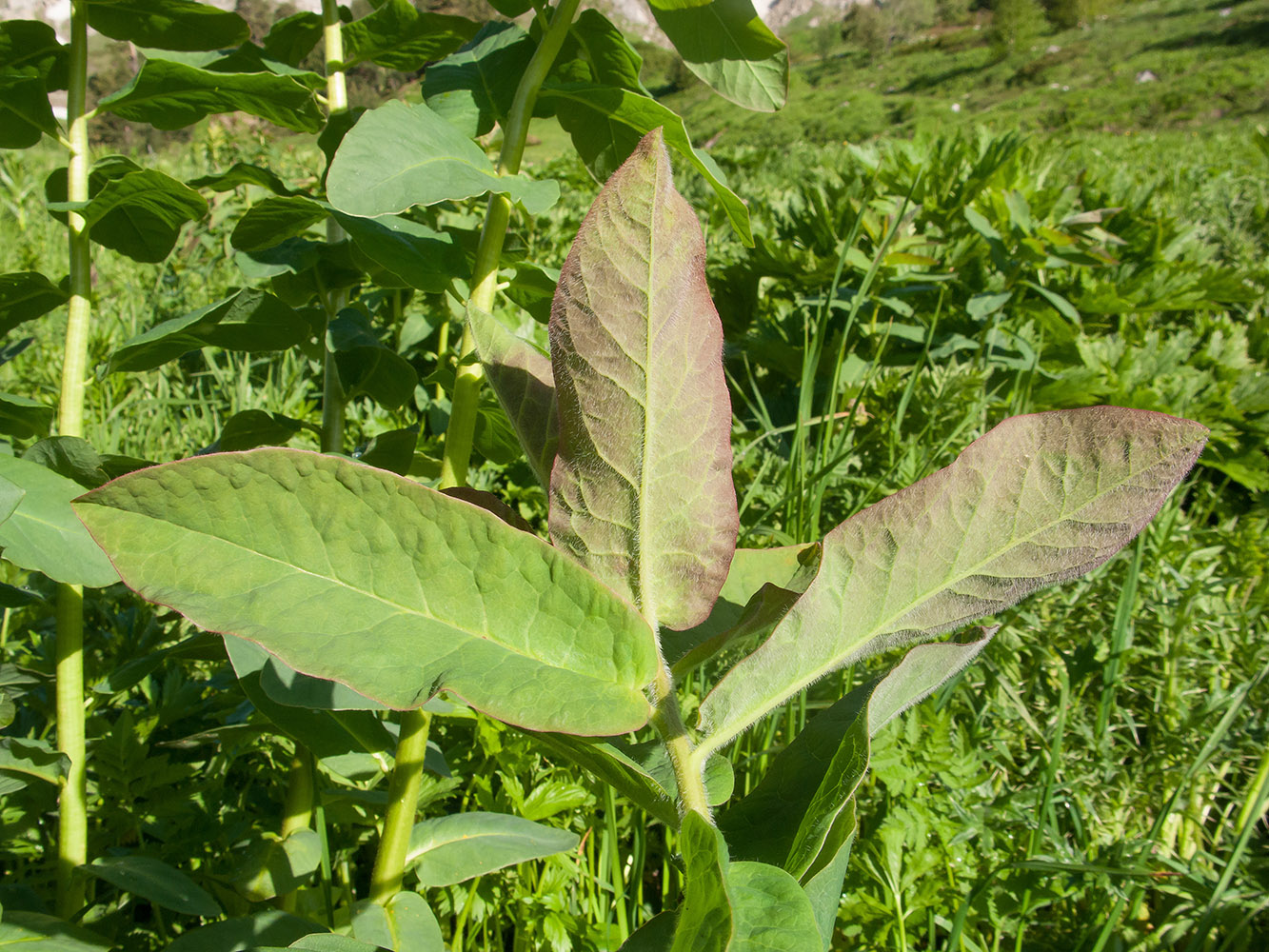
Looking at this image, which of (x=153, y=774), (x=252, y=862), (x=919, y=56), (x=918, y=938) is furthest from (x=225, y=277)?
(x=919, y=56)

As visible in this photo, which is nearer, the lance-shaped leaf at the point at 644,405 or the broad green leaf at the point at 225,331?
the lance-shaped leaf at the point at 644,405

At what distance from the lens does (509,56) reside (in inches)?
33.8

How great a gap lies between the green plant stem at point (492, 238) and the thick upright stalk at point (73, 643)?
15.8 inches

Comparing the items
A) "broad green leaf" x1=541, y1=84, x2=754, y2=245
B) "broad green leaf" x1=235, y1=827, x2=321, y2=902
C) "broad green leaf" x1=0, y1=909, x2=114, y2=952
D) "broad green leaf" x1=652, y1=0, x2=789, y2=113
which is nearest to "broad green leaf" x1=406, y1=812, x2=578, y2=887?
"broad green leaf" x1=235, y1=827, x2=321, y2=902

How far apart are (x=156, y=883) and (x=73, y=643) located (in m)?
0.25

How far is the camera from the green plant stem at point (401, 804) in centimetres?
74

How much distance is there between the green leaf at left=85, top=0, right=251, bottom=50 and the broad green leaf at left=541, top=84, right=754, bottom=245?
39cm

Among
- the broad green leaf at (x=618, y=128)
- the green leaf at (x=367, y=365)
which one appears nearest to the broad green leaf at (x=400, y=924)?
the green leaf at (x=367, y=365)

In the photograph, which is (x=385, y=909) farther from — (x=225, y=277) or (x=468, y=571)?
(x=225, y=277)

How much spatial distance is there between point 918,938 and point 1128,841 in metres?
0.31

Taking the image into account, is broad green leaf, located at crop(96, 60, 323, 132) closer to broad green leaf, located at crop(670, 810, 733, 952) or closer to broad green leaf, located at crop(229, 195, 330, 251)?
broad green leaf, located at crop(229, 195, 330, 251)

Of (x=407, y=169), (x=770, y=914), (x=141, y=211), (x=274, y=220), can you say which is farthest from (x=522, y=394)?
(x=141, y=211)

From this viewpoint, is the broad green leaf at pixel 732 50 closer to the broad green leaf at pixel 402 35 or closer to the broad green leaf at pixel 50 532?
the broad green leaf at pixel 402 35

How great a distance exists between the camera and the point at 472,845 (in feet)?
2.75
